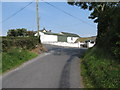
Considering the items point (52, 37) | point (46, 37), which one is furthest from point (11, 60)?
point (52, 37)

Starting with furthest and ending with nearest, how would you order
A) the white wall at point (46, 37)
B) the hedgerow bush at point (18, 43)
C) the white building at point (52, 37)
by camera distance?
the white building at point (52, 37), the white wall at point (46, 37), the hedgerow bush at point (18, 43)

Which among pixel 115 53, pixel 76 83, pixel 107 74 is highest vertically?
pixel 115 53

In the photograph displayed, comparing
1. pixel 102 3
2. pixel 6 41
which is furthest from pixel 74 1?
pixel 6 41

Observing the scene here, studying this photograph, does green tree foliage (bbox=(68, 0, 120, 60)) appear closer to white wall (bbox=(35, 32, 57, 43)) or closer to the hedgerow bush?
the hedgerow bush

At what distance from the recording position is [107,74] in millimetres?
7648

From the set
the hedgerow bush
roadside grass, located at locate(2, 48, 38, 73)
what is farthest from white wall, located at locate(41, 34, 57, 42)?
roadside grass, located at locate(2, 48, 38, 73)

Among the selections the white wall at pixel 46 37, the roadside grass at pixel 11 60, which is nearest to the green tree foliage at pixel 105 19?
the roadside grass at pixel 11 60

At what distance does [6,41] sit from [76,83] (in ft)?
34.0

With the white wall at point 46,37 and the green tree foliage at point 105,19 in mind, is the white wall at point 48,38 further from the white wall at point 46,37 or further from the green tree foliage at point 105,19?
the green tree foliage at point 105,19

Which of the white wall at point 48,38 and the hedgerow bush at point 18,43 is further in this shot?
the white wall at point 48,38

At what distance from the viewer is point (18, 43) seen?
18.4 m

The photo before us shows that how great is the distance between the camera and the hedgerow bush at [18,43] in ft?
52.5

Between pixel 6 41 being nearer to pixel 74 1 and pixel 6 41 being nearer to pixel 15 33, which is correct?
pixel 74 1

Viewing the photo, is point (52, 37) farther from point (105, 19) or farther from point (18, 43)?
point (105, 19)
